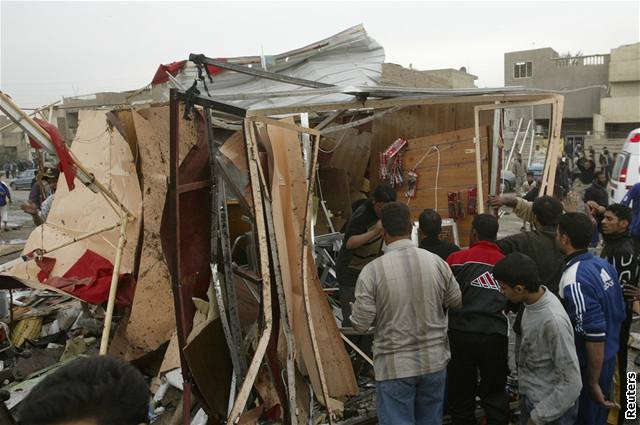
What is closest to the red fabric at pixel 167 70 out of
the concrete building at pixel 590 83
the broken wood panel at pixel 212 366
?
the broken wood panel at pixel 212 366

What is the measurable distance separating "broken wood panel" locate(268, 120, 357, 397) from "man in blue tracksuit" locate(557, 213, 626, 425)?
5.24 ft

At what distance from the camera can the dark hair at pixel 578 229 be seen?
288cm

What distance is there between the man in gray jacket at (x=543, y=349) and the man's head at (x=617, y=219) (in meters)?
1.46

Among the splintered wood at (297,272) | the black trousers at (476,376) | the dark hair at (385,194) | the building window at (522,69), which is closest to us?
the black trousers at (476,376)

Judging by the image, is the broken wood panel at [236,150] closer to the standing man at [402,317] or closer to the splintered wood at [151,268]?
the splintered wood at [151,268]

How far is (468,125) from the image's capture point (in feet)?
17.8

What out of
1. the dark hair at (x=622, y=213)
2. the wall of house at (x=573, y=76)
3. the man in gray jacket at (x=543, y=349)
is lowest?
the man in gray jacket at (x=543, y=349)

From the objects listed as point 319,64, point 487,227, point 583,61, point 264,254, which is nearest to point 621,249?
point 487,227

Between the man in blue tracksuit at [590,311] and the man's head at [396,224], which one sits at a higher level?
the man's head at [396,224]

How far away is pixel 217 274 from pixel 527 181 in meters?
10.0

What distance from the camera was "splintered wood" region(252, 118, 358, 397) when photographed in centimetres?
332

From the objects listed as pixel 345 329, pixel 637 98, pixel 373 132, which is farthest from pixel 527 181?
pixel 637 98

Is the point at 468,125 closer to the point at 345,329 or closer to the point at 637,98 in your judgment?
the point at 345,329

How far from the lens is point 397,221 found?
2758mm
